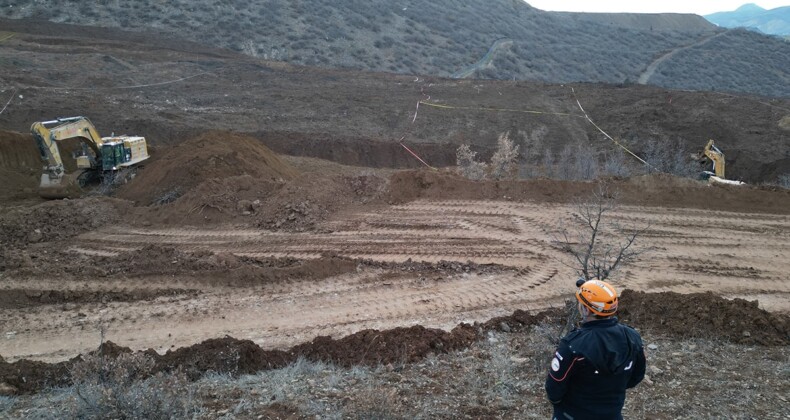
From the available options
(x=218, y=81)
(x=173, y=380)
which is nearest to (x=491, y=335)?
(x=173, y=380)

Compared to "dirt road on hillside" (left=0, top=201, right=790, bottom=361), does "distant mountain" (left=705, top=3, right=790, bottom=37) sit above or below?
above

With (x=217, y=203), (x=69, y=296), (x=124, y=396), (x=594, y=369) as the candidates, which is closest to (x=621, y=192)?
(x=217, y=203)

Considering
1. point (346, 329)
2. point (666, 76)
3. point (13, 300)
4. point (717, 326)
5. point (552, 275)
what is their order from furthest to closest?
point (666, 76) → point (552, 275) → point (13, 300) → point (346, 329) → point (717, 326)

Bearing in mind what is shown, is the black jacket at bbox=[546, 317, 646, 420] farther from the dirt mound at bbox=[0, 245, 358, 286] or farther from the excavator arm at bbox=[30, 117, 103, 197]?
the excavator arm at bbox=[30, 117, 103, 197]

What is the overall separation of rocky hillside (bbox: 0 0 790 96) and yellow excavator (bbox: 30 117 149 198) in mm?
27227

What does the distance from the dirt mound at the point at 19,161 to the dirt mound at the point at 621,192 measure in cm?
1297

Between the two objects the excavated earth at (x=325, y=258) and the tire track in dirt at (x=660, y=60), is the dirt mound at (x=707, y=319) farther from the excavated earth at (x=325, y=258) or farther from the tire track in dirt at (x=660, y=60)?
the tire track in dirt at (x=660, y=60)

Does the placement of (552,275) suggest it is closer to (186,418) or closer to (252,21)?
(186,418)

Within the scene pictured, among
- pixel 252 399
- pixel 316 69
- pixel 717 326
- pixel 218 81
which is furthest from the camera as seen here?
pixel 316 69

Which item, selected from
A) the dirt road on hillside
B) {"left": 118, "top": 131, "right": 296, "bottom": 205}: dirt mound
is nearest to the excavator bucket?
{"left": 118, "top": 131, "right": 296, "bottom": 205}: dirt mound

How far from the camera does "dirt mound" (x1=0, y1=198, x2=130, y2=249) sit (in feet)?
45.4

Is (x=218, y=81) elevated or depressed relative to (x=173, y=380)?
elevated

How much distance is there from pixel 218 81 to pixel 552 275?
2956 cm

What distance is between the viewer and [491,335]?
846cm
